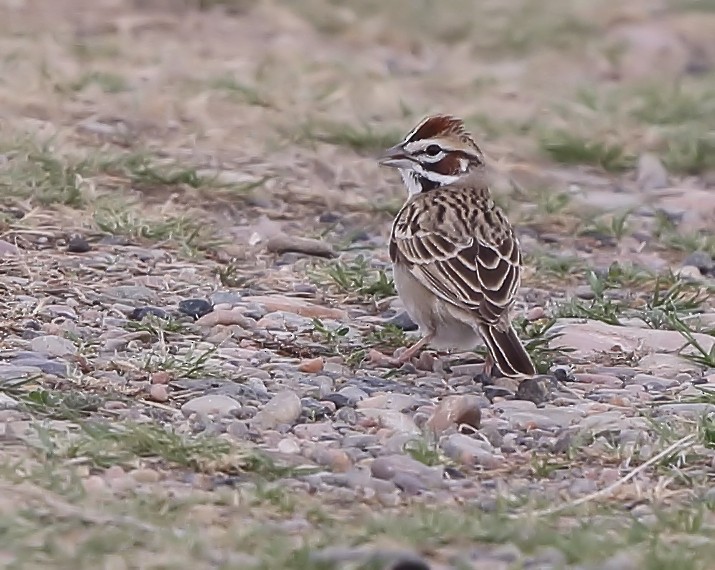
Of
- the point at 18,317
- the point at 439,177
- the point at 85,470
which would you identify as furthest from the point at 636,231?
the point at 85,470

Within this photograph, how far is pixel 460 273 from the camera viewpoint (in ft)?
24.5

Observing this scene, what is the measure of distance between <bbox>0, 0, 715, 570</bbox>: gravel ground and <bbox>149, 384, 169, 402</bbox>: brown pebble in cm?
2

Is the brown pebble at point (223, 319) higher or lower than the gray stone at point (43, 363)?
lower

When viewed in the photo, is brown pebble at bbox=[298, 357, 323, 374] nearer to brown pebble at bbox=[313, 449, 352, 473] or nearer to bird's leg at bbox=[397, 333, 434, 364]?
bird's leg at bbox=[397, 333, 434, 364]

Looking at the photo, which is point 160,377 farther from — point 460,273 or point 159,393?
point 460,273

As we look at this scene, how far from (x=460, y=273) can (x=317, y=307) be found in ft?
2.95

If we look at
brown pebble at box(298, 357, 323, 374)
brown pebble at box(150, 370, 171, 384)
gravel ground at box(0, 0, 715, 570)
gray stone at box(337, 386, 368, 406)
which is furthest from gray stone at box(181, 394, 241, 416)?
brown pebble at box(298, 357, 323, 374)

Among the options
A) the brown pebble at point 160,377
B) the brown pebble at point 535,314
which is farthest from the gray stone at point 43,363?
the brown pebble at point 535,314

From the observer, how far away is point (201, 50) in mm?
13742

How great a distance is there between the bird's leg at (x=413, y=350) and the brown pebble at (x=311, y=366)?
0.38 metres

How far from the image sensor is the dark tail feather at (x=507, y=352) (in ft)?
23.1

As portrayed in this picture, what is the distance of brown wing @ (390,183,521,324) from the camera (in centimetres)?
733

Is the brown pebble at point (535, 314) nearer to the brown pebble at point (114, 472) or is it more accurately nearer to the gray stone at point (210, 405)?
the gray stone at point (210, 405)

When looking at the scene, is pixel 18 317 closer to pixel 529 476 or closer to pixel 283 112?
pixel 529 476
